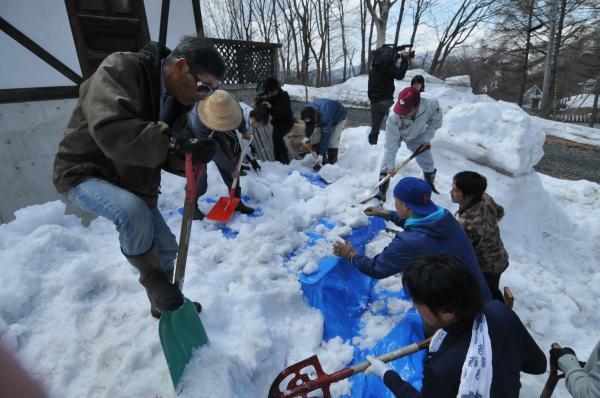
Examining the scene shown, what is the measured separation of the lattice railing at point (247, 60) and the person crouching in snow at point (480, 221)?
6.43 meters

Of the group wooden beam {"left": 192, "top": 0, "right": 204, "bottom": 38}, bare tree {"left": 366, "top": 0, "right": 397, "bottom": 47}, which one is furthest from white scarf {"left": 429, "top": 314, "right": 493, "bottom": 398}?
bare tree {"left": 366, "top": 0, "right": 397, "bottom": 47}

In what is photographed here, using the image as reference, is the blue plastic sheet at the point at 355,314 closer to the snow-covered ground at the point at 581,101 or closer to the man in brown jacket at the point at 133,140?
the man in brown jacket at the point at 133,140

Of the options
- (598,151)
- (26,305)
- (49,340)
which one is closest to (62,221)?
(26,305)

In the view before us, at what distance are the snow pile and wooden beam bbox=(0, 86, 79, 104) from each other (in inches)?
214

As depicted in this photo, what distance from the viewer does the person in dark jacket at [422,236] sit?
213 cm

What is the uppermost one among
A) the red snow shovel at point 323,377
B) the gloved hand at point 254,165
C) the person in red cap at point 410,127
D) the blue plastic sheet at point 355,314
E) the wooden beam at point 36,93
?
the wooden beam at point 36,93

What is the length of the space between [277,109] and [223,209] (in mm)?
2494

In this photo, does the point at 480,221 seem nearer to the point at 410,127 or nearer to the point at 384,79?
the point at 410,127

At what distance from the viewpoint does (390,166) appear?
472 cm

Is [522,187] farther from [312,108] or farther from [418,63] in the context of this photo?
[418,63]

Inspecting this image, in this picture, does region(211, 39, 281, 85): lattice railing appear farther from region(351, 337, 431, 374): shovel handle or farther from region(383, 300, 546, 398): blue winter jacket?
region(383, 300, 546, 398): blue winter jacket

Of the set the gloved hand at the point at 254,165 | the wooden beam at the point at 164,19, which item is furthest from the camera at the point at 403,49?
the wooden beam at the point at 164,19

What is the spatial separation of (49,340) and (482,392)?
2.14 meters

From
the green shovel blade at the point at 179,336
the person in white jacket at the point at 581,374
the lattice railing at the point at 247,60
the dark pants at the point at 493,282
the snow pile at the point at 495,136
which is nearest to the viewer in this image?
the person in white jacket at the point at 581,374
